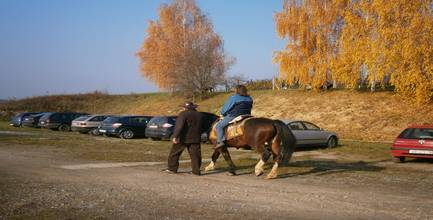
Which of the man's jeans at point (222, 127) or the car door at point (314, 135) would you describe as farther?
the car door at point (314, 135)

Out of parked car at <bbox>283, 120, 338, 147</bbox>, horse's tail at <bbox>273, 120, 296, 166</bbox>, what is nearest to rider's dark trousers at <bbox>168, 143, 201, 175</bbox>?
horse's tail at <bbox>273, 120, 296, 166</bbox>

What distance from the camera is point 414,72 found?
29672 millimetres

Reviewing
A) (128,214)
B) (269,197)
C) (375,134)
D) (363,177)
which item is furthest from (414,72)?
(128,214)

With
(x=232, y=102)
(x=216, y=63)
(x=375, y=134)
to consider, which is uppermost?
(x=216, y=63)

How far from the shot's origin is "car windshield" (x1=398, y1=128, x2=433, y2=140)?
57.5 feet

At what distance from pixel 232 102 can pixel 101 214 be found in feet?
19.5

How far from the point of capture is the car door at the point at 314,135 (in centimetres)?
2298

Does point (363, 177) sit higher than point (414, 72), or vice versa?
point (414, 72)

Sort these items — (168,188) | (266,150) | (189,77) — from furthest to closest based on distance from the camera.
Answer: (189,77) < (266,150) < (168,188)

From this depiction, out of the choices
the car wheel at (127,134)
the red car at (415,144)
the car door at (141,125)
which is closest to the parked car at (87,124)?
the car door at (141,125)

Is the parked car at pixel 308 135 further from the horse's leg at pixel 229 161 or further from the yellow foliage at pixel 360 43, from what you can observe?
the horse's leg at pixel 229 161

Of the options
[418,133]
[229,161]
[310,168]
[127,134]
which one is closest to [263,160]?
[229,161]

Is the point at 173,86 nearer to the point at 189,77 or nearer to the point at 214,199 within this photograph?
the point at 189,77

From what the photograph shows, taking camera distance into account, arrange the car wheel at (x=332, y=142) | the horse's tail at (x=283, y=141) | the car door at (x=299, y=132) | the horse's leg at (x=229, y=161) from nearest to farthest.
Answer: the horse's tail at (x=283, y=141), the horse's leg at (x=229, y=161), the car door at (x=299, y=132), the car wheel at (x=332, y=142)
